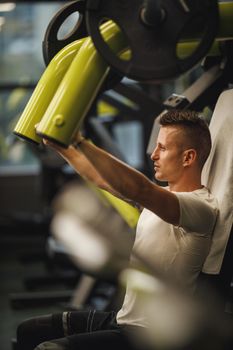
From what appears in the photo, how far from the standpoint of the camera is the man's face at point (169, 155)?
1.81 metres

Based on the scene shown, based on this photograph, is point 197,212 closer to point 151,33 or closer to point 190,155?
point 190,155

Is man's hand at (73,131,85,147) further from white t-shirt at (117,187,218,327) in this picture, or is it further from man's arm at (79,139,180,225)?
white t-shirt at (117,187,218,327)

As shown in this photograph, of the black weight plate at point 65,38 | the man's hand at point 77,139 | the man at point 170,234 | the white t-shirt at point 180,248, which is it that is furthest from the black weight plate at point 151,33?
the white t-shirt at point 180,248

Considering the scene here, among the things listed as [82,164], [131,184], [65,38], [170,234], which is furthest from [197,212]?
[65,38]

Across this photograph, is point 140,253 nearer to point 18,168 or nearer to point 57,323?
point 57,323

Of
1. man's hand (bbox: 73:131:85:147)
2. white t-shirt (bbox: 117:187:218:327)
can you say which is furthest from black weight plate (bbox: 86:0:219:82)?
white t-shirt (bbox: 117:187:218:327)

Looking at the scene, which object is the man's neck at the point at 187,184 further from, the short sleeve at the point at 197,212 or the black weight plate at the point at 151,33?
the black weight plate at the point at 151,33

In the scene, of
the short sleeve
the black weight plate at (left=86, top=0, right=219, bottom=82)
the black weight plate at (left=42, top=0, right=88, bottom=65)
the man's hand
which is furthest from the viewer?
the short sleeve

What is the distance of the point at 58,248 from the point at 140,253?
2576 millimetres

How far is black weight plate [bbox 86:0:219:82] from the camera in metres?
1.22

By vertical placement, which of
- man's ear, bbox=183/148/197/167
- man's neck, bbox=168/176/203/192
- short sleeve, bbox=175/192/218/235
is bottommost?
short sleeve, bbox=175/192/218/235

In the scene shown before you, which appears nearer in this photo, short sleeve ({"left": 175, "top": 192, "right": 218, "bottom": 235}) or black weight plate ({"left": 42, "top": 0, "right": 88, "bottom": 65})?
black weight plate ({"left": 42, "top": 0, "right": 88, "bottom": 65})

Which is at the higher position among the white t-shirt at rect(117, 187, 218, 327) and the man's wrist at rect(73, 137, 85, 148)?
the man's wrist at rect(73, 137, 85, 148)

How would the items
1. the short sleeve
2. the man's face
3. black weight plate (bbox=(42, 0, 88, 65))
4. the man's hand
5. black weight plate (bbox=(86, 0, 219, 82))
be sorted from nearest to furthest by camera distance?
black weight plate (bbox=(86, 0, 219, 82)) → the man's hand → black weight plate (bbox=(42, 0, 88, 65)) → the short sleeve → the man's face
